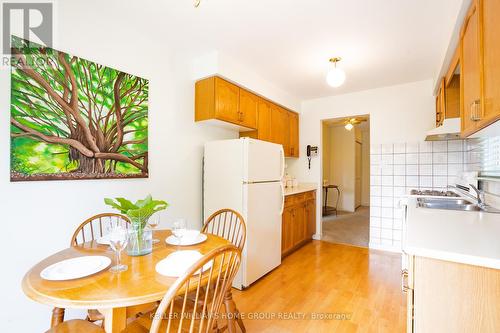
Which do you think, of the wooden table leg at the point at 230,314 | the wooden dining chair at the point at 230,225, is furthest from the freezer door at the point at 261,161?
the wooden table leg at the point at 230,314

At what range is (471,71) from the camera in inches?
52.6

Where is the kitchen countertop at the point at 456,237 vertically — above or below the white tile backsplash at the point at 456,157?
below

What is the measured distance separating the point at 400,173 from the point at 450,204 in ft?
4.39

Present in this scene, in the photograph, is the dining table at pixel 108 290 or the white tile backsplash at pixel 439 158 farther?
the white tile backsplash at pixel 439 158

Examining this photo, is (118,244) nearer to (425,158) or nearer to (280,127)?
(280,127)

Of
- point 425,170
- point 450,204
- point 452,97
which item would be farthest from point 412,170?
point 450,204

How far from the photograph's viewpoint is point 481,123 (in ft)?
3.70

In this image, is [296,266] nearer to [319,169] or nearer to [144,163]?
[319,169]

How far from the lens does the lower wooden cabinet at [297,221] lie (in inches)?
120

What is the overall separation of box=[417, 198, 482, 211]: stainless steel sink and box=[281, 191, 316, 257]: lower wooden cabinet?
4.88 feet

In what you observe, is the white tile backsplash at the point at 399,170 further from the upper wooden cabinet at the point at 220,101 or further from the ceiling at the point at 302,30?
the upper wooden cabinet at the point at 220,101

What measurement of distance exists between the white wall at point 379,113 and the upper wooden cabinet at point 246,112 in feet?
0.96

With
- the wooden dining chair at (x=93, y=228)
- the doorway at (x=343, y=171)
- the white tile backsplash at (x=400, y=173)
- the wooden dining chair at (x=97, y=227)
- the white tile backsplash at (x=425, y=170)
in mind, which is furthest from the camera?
the doorway at (x=343, y=171)

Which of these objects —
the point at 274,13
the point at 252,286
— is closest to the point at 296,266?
the point at 252,286
